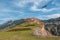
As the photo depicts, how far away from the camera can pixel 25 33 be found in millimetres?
28984

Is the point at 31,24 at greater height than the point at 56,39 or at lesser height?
greater

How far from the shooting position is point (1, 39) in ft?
79.4

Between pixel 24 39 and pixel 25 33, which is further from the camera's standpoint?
pixel 25 33

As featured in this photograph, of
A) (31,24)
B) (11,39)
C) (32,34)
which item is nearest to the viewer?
(11,39)

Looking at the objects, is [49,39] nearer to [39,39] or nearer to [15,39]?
[39,39]

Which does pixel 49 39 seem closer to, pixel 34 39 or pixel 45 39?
pixel 45 39

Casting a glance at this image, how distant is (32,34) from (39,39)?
3.67m

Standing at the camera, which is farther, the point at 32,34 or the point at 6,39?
the point at 32,34

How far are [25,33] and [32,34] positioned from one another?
1.30 metres

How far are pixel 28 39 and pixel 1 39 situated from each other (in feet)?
12.5

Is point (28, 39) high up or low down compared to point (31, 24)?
down

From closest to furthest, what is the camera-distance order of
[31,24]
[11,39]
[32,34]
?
[11,39] < [32,34] < [31,24]

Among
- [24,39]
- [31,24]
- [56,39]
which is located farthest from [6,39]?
[31,24]

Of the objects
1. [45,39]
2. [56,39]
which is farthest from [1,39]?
[56,39]
